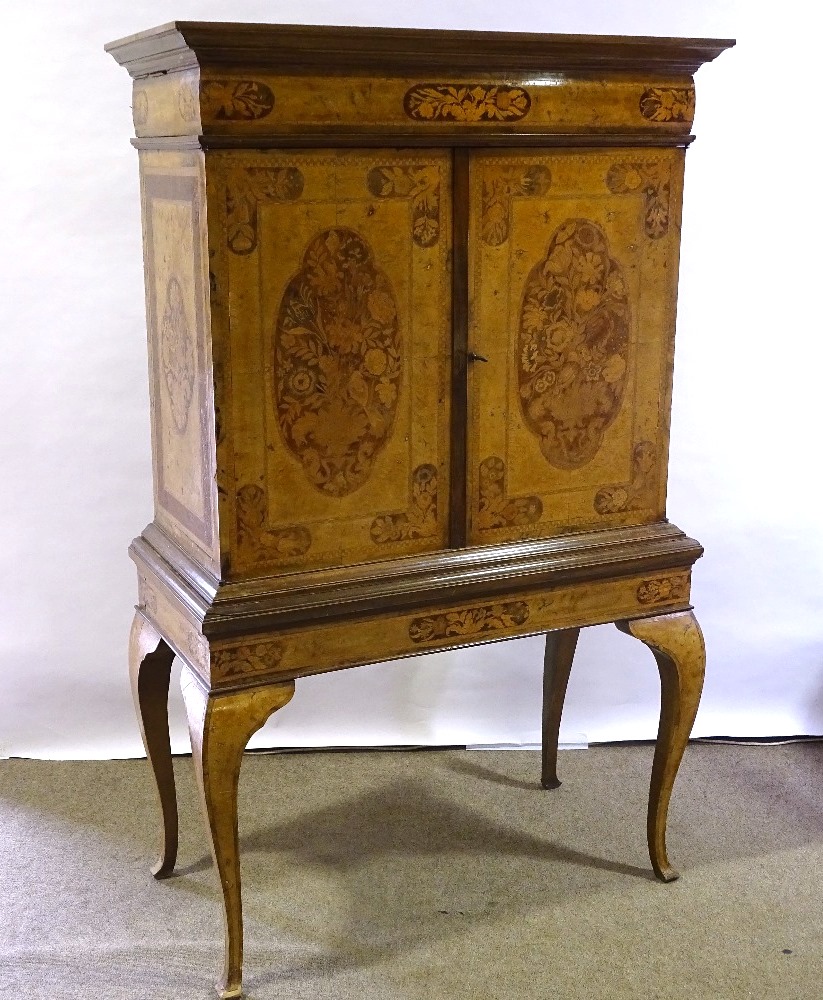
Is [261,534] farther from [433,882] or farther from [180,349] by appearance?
[433,882]

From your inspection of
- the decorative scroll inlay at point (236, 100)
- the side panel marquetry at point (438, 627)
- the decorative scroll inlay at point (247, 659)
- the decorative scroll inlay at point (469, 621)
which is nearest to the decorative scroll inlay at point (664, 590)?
the side panel marquetry at point (438, 627)

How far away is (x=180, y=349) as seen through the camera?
2.08 m

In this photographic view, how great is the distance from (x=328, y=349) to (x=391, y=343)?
0.36 feet

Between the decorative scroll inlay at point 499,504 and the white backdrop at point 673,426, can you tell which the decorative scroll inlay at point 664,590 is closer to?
the decorative scroll inlay at point 499,504

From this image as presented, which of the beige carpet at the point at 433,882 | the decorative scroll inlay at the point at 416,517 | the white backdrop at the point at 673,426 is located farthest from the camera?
the white backdrop at the point at 673,426

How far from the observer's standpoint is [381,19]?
9.12 ft

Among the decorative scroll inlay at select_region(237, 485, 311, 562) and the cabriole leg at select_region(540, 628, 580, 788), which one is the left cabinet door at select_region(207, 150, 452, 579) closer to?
the decorative scroll inlay at select_region(237, 485, 311, 562)

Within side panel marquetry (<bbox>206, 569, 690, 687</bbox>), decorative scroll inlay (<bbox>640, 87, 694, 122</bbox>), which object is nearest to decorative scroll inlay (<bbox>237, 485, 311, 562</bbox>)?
side panel marquetry (<bbox>206, 569, 690, 687</bbox>)

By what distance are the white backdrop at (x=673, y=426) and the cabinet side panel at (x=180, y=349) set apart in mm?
629

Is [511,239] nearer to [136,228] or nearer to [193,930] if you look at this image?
[136,228]

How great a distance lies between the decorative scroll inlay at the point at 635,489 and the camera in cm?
233

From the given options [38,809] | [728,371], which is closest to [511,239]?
[728,371]

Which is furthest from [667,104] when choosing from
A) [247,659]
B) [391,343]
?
[247,659]

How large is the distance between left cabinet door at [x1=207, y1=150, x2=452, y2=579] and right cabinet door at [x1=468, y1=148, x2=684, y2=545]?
3.3 inches
